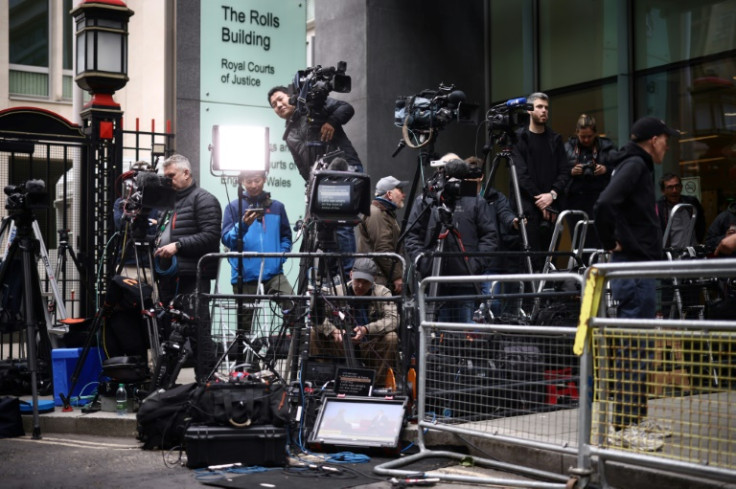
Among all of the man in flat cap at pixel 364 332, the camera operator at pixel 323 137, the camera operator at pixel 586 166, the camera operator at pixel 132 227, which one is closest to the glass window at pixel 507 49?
the camera operator at pixel 586 166

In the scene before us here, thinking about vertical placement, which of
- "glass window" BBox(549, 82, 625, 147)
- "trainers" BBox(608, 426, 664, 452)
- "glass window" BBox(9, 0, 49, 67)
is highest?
"glass window" BBox(9, 0, 49, 67)

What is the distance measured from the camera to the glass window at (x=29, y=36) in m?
26.6

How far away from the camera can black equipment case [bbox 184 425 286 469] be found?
651cm

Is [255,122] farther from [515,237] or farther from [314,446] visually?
[314,446]

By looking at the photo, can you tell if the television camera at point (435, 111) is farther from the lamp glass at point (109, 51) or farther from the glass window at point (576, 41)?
the glass window at point (576, 41)

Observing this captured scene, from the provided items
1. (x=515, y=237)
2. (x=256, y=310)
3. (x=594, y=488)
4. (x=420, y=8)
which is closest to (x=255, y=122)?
(x=420, y=8)

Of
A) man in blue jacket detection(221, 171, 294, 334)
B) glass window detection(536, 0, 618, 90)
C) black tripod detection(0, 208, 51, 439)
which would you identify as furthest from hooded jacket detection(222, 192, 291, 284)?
glass window detection(536, 0, 618, 90)

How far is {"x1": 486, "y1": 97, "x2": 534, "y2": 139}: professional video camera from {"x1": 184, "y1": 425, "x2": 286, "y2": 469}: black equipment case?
3.79m

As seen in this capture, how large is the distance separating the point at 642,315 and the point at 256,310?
292 cm

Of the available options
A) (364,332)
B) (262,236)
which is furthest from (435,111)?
(364,332)

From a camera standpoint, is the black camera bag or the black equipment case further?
the black camera bag

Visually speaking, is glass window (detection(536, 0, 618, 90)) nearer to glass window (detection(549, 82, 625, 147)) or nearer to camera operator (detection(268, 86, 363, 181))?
glass window (detection(549, 82, 625, 147))

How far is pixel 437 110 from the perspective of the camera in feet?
28.6

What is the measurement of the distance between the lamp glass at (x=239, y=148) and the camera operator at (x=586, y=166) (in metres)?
3.10
